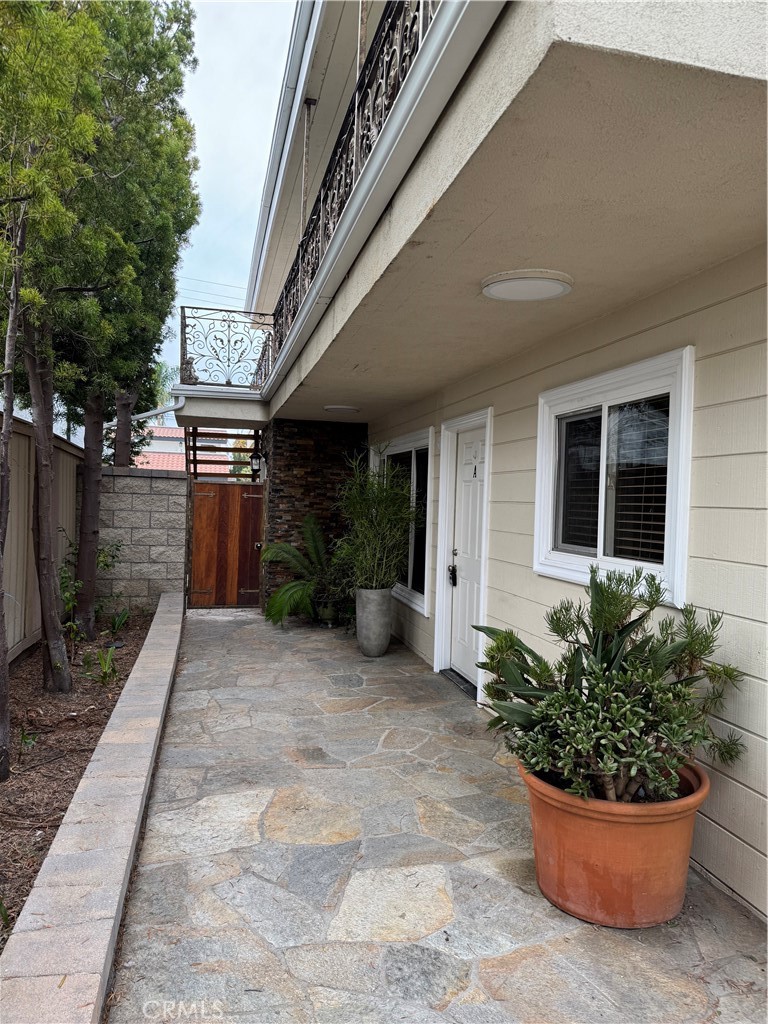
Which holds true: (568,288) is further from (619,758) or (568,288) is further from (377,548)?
(377,548)

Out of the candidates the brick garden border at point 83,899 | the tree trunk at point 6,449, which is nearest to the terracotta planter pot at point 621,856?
the brick garden border at point 83,899

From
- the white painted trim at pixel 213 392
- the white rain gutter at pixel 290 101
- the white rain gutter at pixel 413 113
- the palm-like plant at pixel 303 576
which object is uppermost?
the white rain gutter at pixel 290 101

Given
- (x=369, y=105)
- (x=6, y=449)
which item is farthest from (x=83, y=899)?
(x=369, y=105)

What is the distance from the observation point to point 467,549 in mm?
5465

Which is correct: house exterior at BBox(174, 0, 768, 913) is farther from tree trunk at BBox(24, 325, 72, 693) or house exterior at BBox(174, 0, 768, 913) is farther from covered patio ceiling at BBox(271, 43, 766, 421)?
tree trunk at BBox(24, 325, 72, 693)

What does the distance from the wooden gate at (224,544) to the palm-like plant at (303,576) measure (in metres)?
1.05

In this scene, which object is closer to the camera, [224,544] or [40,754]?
[40,754]

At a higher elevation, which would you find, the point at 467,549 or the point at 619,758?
the point at 467,549

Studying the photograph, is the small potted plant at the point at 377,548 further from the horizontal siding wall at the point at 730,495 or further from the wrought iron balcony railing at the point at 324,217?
the horizontal siding wall at the point at 730,495

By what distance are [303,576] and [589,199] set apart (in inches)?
258

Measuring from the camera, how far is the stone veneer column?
857 cm

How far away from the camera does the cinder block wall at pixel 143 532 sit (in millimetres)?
7809

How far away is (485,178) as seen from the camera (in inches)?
77.9

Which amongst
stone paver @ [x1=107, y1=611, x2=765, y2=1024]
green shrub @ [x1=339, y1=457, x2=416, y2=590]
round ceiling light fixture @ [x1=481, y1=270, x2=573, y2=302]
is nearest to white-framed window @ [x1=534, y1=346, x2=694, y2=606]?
round ceiling light fixture @ [x1=481, y1=270, x2=573, y2=302]
